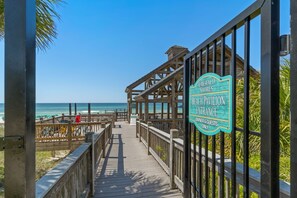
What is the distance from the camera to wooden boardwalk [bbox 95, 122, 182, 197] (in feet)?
13.7

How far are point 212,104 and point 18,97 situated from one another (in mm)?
1503

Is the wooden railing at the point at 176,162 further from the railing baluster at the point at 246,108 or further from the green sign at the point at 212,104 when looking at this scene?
the green sign at the point at 212,104

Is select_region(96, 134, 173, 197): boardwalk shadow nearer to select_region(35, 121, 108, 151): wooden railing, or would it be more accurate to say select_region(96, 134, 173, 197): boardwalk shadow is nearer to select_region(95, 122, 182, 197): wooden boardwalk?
select_region(95, 122, 182, 197): wooden boardwalk

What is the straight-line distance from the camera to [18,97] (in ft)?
3.90

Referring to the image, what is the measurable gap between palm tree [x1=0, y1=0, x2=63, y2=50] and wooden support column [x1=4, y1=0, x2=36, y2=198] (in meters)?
1.19

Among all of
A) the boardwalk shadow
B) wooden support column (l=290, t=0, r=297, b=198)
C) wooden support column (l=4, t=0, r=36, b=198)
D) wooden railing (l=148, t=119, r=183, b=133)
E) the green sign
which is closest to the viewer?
wooden support column (l=290, t=0, r=297, b=198)

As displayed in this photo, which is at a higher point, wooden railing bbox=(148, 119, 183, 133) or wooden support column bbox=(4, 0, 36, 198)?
wooden support column bbox=(4, 0, 36, 198)

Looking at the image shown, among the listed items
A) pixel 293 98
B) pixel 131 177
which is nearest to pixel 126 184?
pixel 131 177

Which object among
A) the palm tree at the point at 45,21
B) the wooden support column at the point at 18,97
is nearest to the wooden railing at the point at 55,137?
the palm tree at the point at 45,21

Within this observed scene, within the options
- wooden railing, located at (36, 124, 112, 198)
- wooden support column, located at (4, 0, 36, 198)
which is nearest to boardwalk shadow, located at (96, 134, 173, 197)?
wooden railing, located at (36, 124, 112, 198)

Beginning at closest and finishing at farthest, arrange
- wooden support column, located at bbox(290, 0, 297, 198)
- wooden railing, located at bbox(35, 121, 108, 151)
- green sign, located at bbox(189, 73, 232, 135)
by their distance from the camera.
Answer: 1. wooden support column, located at bbox(290, 0, 297, 198)
2. green sign, located at bbox(189, 73, 232, 135)
3. wooden railing, located at bbox(35, 121, 108, 151)

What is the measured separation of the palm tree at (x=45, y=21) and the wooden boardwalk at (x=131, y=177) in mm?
3094

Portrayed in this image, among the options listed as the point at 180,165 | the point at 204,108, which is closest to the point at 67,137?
the point at 180,165

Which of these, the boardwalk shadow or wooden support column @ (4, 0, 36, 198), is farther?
the boardwalk shadow
